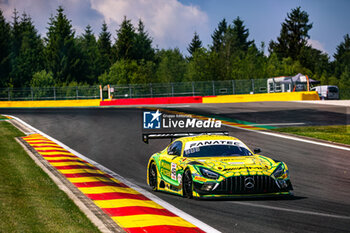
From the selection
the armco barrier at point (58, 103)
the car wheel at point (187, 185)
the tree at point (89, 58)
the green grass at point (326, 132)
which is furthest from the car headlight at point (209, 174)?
the tree at point (89, 58)

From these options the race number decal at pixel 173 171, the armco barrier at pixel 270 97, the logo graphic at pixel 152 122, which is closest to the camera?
the race number decal at pixel 173 171

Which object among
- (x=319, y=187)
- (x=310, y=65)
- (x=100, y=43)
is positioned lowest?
(x=319, y=187)

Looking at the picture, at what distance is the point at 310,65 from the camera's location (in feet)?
335

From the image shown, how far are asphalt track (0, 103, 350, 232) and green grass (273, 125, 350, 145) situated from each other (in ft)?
5.82

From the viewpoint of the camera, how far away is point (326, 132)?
72.2 ft

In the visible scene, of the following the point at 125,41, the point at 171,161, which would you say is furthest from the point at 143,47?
the point at 171,161

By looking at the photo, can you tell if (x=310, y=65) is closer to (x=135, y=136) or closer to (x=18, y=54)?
(x=18, y=54)

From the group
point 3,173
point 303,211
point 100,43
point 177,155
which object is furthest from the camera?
point 100,43

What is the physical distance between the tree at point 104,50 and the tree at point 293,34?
126ft

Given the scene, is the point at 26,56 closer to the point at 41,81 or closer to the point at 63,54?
the point at 63,54

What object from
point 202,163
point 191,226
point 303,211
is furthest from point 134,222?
point 303,211

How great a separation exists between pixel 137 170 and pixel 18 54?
259 feet

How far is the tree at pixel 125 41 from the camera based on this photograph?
94.4 meters

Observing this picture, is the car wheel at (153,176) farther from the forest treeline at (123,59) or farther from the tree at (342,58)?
Answer: the tree at (342,58)
